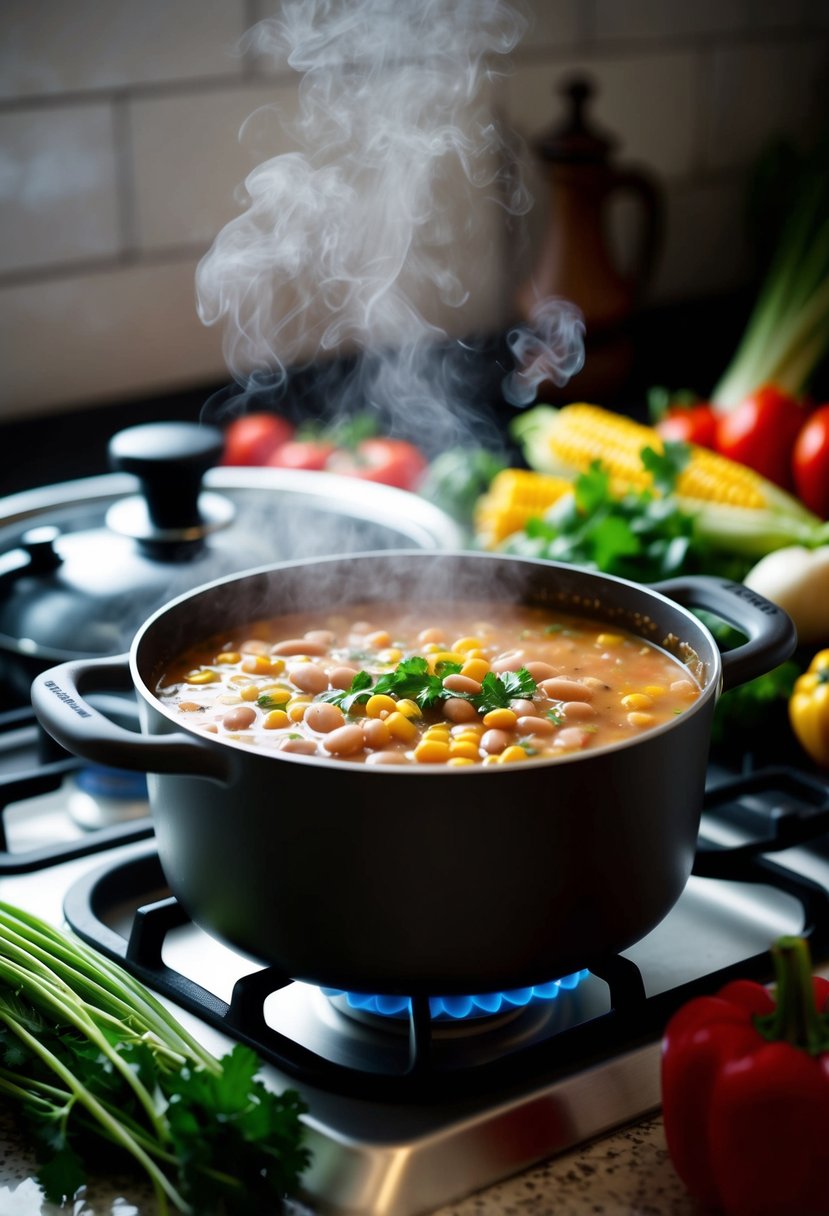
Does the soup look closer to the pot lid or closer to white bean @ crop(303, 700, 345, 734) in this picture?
white bean @ crop(303, 700, 345, 734)

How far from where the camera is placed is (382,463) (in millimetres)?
1998

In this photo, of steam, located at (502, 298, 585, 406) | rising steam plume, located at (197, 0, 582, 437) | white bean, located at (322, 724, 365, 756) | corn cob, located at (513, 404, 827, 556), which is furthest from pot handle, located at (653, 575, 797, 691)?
steam, located at (502, 298, 585, 406)

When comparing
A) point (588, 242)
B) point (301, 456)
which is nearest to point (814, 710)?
point (301, 456)

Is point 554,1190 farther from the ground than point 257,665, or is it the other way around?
point 257,665

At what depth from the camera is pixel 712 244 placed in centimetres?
268

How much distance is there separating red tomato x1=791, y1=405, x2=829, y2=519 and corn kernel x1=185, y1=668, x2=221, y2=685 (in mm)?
1094

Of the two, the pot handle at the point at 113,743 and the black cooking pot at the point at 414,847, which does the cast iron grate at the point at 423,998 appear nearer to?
the black cooking pot at the point at 414,847

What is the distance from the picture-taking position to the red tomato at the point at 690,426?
6.72 ft

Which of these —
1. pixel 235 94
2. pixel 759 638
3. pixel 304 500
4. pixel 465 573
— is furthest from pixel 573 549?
pixel 235 94

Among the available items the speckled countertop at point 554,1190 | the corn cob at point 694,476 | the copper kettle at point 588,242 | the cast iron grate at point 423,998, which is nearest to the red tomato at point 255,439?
the corn cob at point 694,476

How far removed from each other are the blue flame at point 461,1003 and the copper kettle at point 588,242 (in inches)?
57.4

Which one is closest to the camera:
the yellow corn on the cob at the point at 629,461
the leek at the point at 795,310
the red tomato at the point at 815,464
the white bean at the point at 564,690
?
the white bean at the point at 564,690

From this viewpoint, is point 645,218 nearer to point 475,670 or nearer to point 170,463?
point 170,463

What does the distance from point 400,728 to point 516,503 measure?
850 millimetres
